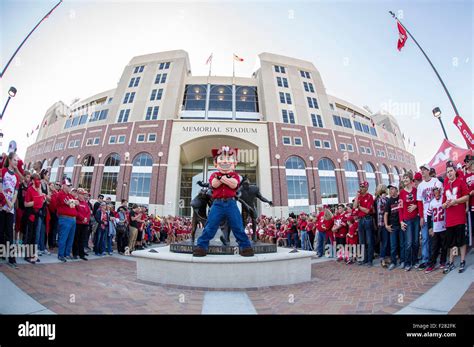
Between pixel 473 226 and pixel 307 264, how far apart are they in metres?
3.83

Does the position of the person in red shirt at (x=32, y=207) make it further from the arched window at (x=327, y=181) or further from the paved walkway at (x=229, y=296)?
the arched window at (x=327, y=181)

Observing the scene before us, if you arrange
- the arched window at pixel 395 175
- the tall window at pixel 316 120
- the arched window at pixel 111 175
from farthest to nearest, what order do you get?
1. the arched window at pixel 395 175
2. the tall window at pixel 316 120
3. the arched window at pixel 111 175

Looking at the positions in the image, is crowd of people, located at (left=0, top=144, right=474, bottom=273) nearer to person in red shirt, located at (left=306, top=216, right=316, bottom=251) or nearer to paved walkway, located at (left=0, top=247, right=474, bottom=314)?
paved walkway, located at (left=0, top=247, right=474, bottom=314)

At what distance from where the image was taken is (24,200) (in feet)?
17.2

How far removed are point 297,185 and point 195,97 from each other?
18.4m

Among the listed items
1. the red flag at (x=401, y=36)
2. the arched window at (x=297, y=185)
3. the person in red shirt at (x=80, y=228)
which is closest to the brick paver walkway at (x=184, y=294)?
the person in red shirt at (x=80, y=228)

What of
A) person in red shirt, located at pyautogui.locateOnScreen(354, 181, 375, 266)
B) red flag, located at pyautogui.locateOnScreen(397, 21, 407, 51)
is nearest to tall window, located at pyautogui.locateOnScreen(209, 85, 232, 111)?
red flag, located at pyautogui.locateOnScreen(397, 21, 407, 51)

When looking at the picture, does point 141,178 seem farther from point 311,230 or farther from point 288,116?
point 311,230

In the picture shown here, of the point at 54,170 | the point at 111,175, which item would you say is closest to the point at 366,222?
the point at 111,175

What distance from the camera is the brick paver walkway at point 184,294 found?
9.03 ft

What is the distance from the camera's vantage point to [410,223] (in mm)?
5113

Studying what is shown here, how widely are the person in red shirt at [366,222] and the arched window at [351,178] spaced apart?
26.1 metres
